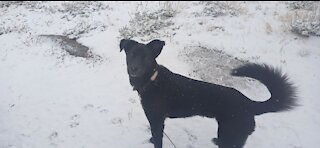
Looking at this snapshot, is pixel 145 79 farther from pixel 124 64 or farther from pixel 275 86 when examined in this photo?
pixel 124 64

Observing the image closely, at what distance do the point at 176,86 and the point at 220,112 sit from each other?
588 millimetres

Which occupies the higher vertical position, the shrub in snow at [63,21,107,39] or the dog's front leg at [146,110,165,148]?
the shrub in snow at [63,21,107,39]

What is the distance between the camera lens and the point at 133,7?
30.3ft

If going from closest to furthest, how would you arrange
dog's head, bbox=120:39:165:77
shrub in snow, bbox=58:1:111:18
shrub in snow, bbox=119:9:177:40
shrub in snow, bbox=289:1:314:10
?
dog's head, bbox=120:39:165:77 < shrub in snow, bbox=119:9:177:40 < shrub in snow, bbox=58:1:111:18 < shrub in snow, bbox=289:1:314:10

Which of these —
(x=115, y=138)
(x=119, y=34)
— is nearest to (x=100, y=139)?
(x=115, y=138)

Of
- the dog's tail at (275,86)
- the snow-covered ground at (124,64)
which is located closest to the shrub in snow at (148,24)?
the snow-covered ground at (124,64)

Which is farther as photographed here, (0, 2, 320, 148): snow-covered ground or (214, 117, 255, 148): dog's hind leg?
(0, 2, 320, 148): snow-covered ground

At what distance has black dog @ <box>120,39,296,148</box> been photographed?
4137mm

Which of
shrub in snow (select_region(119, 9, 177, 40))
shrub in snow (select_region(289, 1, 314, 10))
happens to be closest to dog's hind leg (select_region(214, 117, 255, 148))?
shrub in snow (select_region(119, 9, 177, 40))

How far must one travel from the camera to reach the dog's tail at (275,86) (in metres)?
4.16

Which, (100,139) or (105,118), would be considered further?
(105,118)

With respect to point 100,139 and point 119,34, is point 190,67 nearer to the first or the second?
point 119,34

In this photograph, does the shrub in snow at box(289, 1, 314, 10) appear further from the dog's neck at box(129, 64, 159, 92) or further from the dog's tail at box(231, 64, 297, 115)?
the dog's neck at box(129, 64, 159, 92)

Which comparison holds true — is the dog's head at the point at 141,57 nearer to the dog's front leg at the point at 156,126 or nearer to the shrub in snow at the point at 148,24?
the dog's front leg at the point at 156,126
